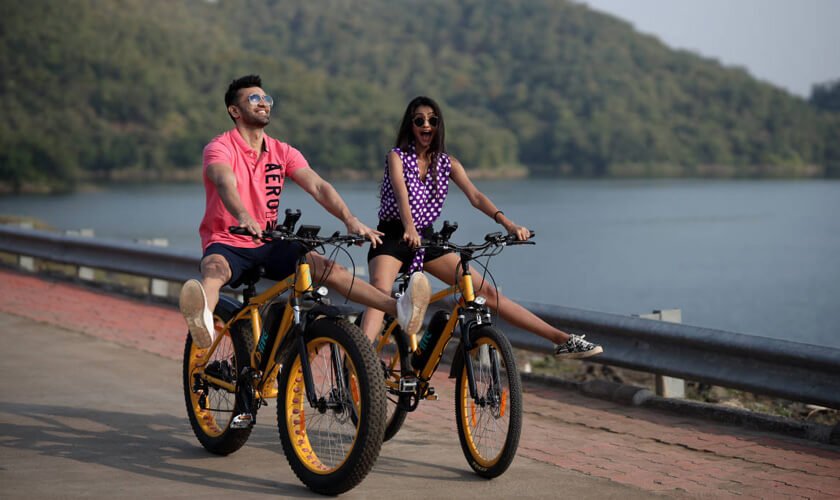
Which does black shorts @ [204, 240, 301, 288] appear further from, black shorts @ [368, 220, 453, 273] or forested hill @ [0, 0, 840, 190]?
forested hill @ [0, 0, 840, 190]

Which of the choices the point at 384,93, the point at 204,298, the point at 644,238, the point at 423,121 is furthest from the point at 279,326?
the point at 384,93

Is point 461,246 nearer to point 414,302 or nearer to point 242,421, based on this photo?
point 414,302

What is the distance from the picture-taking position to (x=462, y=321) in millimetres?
5723

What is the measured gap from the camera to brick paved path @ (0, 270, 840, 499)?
5738mm

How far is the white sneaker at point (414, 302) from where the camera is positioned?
541cm

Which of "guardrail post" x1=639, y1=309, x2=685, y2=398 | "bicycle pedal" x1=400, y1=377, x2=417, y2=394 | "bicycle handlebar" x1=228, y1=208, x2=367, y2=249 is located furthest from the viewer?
"guardrail post" x1=639, y1=309, x2=685, y2=398

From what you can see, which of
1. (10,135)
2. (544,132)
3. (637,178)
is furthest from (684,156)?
(10,135)

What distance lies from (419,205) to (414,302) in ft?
3.72

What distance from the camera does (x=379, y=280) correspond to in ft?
20.7

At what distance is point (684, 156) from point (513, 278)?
107 meters

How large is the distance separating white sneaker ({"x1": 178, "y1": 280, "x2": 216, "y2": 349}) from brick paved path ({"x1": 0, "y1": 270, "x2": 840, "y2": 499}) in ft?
4.70

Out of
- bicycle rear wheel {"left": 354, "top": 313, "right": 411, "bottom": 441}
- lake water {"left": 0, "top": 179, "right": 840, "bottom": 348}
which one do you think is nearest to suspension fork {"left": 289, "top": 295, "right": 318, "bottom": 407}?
bicycle rear wheel {"left": 354, "top": 313, "right": 411, "bottom": 441}

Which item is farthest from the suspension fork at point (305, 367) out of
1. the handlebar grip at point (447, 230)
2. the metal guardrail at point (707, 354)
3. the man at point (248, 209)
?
the metal guardrail at point (707, 354)

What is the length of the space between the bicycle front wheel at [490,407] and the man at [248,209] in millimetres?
355
